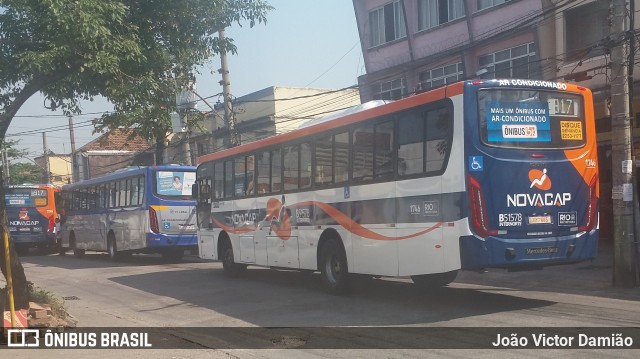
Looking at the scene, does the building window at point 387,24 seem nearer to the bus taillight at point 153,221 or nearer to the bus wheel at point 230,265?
the bus taillight at point 153,221

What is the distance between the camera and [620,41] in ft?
40.6

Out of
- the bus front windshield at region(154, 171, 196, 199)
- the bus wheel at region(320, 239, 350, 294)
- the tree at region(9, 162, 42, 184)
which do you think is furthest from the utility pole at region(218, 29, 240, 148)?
the tree at region(9, 162, 42, 184)

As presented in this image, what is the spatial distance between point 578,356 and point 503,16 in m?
16.9

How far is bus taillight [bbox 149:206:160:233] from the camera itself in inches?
820

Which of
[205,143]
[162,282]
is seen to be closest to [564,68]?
[162,282]

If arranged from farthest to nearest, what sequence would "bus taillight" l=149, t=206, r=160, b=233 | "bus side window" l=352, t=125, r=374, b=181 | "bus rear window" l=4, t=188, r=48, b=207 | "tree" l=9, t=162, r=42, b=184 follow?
"tree" l=9, t=162, r=42, b=184, "bus rear window" l=4, t=188, r=48, b=207, "bus taillight" l=149, t=206, r=160, b=233, "bus side window" l=352, t=125, r=374, b=181

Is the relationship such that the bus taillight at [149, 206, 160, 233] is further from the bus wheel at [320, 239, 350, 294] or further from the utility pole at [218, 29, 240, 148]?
the bus wheel at [320, 239, 350, 294]

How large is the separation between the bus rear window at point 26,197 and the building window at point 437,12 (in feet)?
59.3

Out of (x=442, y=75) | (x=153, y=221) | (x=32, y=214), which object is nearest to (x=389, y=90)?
(x=442, y=75)

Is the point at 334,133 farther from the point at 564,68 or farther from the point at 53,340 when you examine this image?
the point at 564,68

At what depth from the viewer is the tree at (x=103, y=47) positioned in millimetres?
8844

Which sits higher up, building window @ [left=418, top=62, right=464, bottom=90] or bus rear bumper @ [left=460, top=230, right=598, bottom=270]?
building window @ [left=418, top=62, right=464, bottom=90]

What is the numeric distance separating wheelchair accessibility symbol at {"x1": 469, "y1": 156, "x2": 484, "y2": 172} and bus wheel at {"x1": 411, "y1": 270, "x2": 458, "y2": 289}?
3.30m

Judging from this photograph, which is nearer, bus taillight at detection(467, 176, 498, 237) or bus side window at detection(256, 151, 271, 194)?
bus taillight at detection(467, 176, 498, 237)
